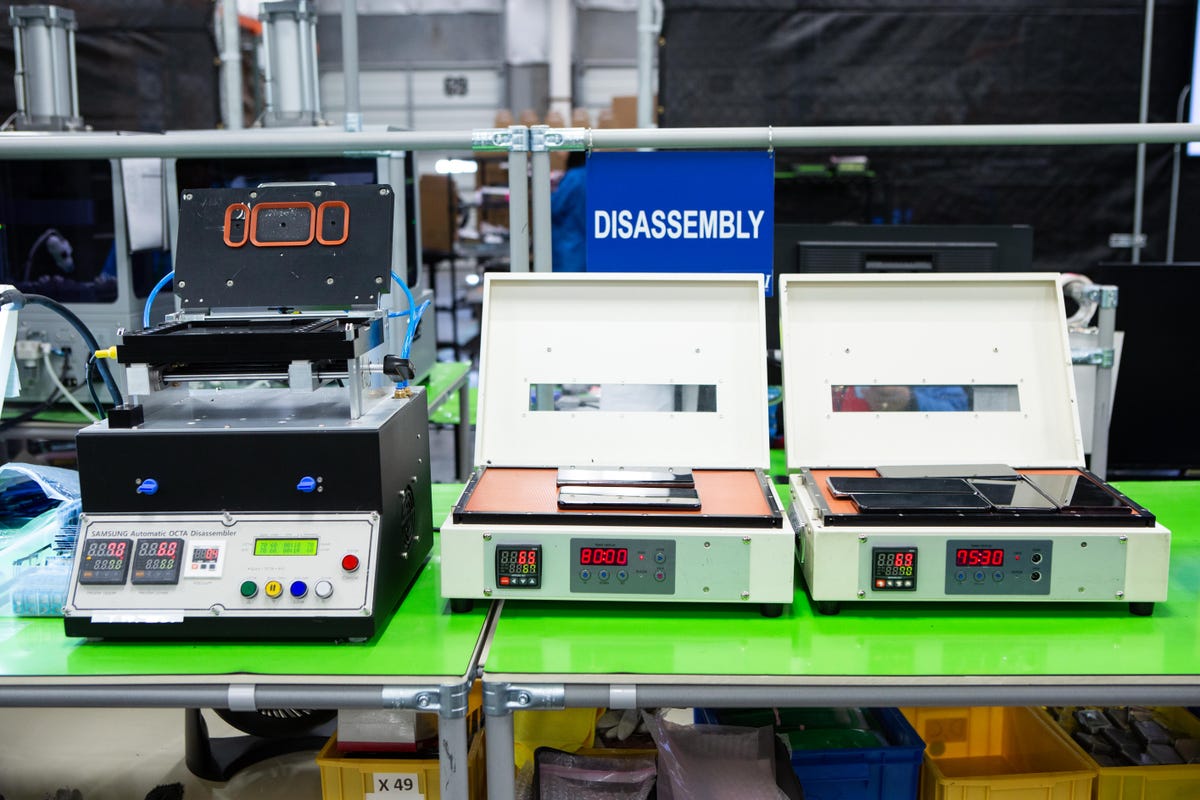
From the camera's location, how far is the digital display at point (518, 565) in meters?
1.39

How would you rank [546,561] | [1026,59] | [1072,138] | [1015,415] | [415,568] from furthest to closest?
1. [1026,59]
2. [1072,138]
3. [1015,415]
4. [415,568]
5. [546,561]

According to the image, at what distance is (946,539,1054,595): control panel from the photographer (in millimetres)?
1399

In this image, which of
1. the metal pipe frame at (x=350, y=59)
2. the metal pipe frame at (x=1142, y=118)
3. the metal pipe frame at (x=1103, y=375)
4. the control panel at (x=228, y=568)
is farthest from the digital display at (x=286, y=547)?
the metal pipe frame at (x=1142, y=118)

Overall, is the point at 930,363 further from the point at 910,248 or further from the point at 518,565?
the point at 518,565

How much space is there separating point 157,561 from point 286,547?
17cm

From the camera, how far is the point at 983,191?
4539 mm

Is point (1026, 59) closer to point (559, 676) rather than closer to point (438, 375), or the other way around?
point (438, 375)

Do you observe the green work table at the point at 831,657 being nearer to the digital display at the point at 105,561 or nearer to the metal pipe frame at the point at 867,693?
the metal pipe frame at the point at 867,693

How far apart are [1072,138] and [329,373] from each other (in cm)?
135

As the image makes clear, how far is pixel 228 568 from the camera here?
4.42 feet

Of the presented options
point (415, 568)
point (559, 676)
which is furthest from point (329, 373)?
point (559, 676)

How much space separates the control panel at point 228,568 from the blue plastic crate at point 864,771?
0.85m

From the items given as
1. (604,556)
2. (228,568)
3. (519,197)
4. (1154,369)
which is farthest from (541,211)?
(1154,369)

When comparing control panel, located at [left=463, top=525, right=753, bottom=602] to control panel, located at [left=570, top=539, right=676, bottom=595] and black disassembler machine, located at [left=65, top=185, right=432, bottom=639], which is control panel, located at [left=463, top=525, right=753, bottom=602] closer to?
control panel, located at [left=570, top=539, right=676, bottom=595]
